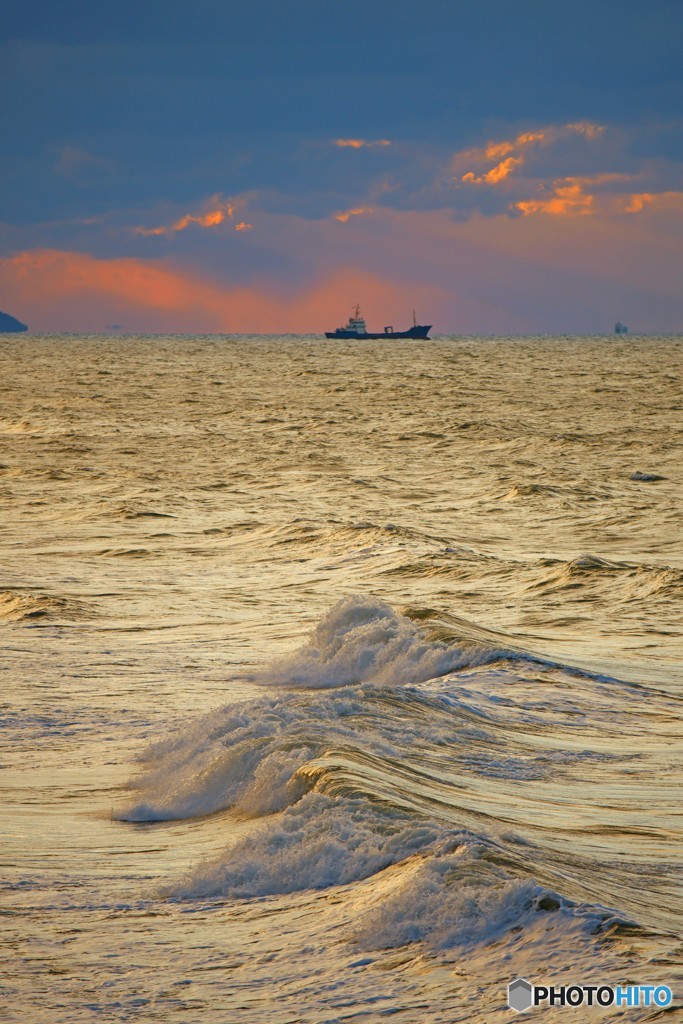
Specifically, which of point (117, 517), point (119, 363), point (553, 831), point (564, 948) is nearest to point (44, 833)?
point (553, 831)

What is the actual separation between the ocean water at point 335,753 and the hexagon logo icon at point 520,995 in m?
0.08

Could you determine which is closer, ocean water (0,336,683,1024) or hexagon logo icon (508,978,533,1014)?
hexagon logo icon (508,978,533,1014)

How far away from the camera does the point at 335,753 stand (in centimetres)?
980

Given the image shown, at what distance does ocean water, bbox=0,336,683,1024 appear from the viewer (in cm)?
648

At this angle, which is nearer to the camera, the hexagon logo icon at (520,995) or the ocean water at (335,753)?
the hexagon logo icon at (520,995)

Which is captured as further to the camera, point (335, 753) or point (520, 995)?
point (335, 753)

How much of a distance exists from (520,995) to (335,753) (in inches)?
155

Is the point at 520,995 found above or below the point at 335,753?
below

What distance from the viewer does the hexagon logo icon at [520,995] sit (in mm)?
5886

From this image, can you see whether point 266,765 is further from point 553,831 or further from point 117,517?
point 117,517

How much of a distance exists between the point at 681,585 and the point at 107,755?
428 inches

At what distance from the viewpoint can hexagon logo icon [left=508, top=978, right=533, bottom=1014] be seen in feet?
A: 19.3

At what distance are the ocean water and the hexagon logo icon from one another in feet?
0.28

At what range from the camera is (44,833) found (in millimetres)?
8906
